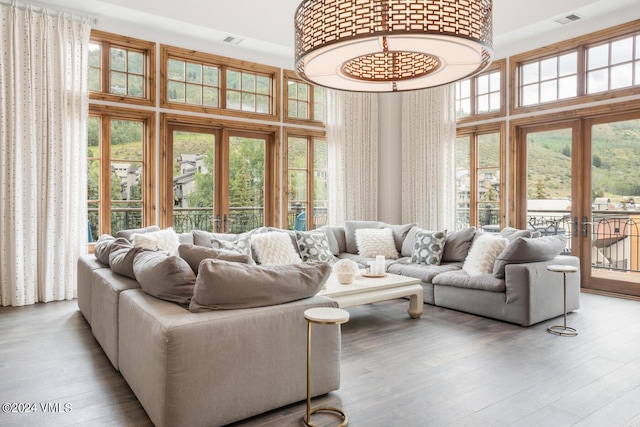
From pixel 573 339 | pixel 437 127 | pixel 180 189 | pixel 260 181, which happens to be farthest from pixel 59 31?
pixel 573 339

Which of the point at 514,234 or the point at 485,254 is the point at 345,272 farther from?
the point at 514,234

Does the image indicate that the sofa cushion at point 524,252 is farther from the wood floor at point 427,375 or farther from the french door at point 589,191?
the french door at point 589,191

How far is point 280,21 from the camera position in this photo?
5473 mm

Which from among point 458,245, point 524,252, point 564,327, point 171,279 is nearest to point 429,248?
point 458,245

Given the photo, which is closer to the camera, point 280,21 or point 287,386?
point 287,386

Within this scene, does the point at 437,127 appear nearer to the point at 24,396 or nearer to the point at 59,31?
the point at 59,31

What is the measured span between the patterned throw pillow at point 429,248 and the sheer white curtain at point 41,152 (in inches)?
157

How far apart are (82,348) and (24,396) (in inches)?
32.6

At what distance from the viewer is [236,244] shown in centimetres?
493

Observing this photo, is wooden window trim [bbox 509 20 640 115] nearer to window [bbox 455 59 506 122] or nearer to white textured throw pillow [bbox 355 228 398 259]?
window [bbox 455 59 506 122]

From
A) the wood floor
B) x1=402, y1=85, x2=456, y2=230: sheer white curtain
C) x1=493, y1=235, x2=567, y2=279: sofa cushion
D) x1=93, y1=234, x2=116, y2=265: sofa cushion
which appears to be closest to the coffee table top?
the wood floor

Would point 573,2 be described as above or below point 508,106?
above

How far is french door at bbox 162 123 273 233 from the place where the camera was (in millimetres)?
6047

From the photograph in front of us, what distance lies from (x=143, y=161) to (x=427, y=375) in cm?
453
